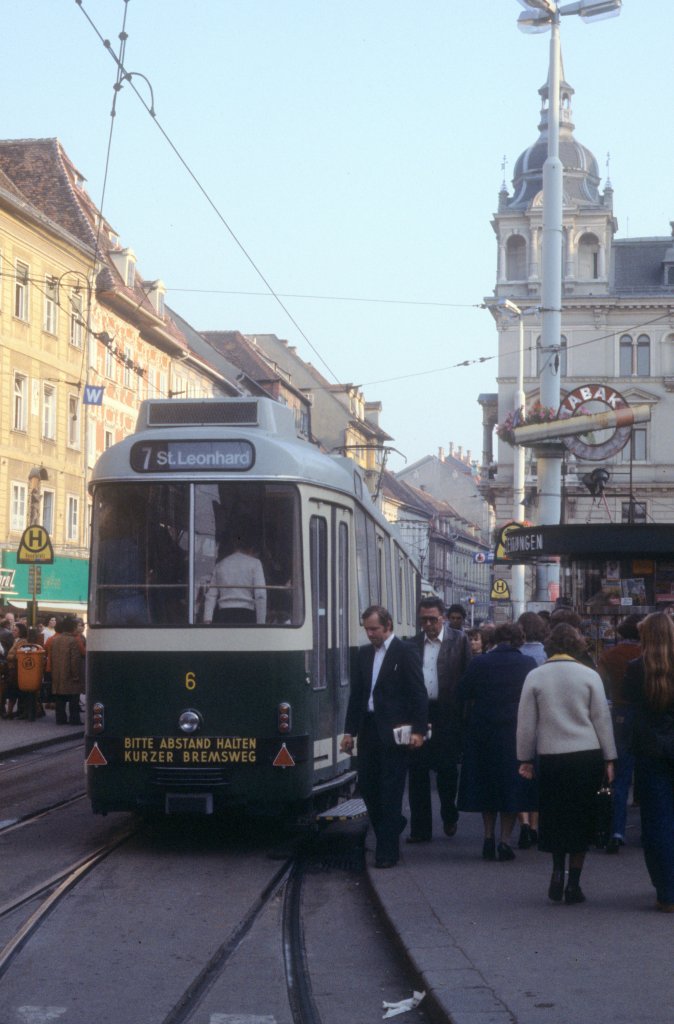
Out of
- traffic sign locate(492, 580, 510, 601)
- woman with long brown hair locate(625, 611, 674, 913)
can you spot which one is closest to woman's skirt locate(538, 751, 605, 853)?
woman with long brown hair locate(625, 611, 674, 913)

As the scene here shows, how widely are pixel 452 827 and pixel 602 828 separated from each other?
2120 millimetres

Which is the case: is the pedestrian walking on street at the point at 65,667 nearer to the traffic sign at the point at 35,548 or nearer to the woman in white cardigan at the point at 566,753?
the traffic sign at the point at 35,548

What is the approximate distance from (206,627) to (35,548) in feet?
42.9

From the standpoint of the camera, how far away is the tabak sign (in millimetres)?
22656

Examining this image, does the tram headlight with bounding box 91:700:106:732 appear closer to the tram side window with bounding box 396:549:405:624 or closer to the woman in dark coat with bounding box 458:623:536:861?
the woman in dark coat with bounding box 458:623:536:861

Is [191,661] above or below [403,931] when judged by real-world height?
above

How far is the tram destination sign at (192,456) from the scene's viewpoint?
11.9m

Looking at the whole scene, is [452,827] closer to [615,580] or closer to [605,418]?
[615,580]

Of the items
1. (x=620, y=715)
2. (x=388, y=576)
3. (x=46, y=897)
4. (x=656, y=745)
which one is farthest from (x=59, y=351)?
(x=656, y=745)

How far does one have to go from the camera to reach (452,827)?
1278 cm

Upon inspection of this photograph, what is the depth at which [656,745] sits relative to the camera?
29.2 ft

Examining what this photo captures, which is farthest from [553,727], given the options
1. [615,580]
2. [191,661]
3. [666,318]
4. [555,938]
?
[666,318]

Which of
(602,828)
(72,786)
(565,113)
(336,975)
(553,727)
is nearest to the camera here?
(336,975)

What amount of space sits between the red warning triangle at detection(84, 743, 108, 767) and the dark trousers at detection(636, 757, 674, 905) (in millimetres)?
4270
